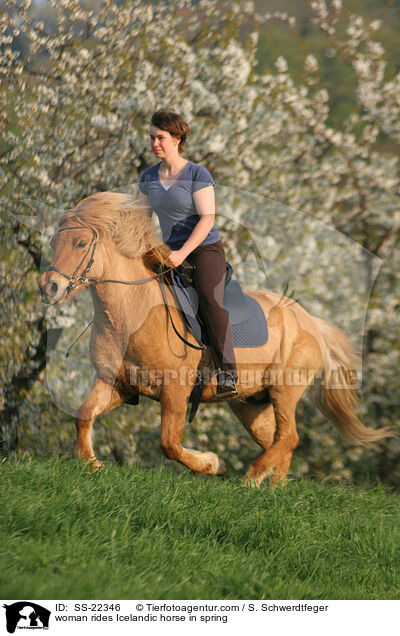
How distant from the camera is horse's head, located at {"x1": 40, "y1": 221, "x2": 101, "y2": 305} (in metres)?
3.64

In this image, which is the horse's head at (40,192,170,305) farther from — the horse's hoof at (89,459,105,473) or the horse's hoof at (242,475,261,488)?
the horse's hoof at (242,475,261,488)

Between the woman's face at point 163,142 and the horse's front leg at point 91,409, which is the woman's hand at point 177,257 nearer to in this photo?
the woman's face at point 163,142

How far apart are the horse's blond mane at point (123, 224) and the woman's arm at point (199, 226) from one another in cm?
10

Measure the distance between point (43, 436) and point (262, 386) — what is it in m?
3.00

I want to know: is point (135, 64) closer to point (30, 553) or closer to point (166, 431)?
point (166, 431)

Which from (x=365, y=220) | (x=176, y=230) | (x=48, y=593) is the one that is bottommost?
(x=48, y=593)

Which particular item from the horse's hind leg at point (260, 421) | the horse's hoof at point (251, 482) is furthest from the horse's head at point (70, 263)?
the horse's hind leg at point (260, 421)

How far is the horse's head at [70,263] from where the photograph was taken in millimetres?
3637

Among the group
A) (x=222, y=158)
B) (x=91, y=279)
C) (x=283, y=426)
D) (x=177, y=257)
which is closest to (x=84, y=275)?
(x=91, y=279)

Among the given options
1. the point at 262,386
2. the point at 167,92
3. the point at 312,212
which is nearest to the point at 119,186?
the point at 167,92
